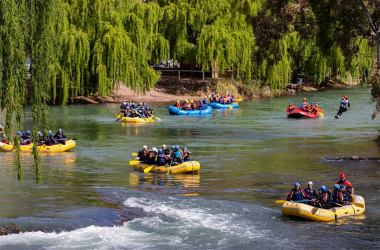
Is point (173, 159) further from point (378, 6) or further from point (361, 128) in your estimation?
point (361, 128)

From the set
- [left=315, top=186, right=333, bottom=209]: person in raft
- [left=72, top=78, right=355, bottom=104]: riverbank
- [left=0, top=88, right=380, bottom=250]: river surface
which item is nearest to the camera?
[left=0, top=88, right=380, bottom=250]: river surface

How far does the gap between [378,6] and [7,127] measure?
2265 centimetres

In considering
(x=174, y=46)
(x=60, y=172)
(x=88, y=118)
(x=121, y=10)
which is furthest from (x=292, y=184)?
(x=174, y=46)

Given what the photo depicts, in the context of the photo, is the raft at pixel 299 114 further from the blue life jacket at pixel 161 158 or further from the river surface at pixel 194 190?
the blue life jacket at pixel 161 158

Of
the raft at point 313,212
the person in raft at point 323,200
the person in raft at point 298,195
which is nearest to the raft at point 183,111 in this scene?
the person in raft at point 298,195

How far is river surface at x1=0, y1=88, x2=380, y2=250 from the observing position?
781 inches

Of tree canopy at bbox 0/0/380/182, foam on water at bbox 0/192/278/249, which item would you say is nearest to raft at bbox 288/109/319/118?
tree canopy at bbox 0/0/380/182

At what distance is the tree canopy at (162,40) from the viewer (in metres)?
17.5

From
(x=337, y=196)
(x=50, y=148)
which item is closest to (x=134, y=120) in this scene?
(x=50, y=148)

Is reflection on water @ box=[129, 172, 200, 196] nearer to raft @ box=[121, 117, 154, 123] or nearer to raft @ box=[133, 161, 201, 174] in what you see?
raft @ box=[133, 161, 201, 174]

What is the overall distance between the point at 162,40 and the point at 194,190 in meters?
39.9

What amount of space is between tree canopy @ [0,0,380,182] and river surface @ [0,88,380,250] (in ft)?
12.7

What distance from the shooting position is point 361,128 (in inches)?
1801

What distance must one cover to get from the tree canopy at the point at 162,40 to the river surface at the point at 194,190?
3883 mm
